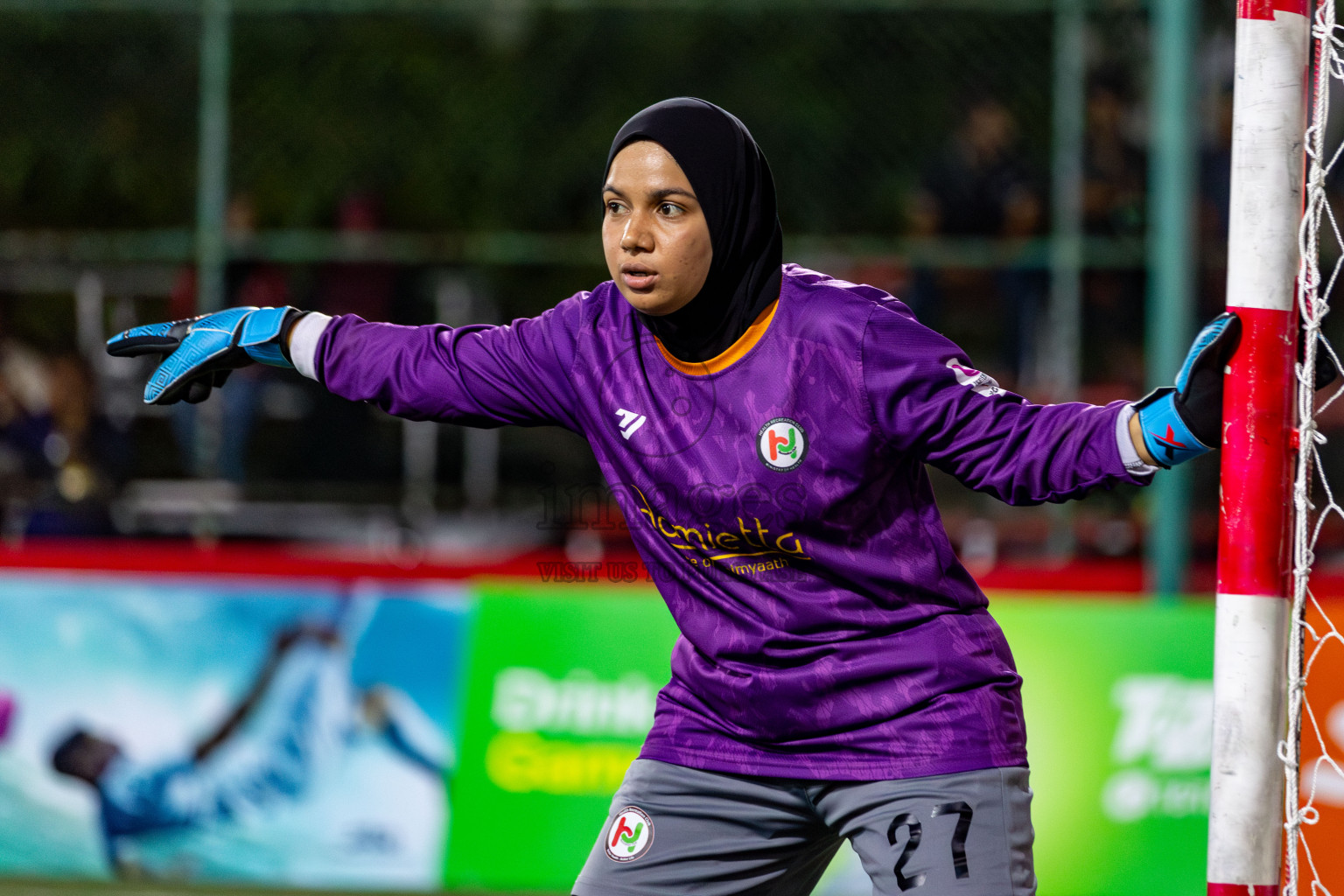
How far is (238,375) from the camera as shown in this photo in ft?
26.5

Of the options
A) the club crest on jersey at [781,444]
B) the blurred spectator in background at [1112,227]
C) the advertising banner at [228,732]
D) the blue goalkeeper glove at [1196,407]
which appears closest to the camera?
Answer: the blue goalkeeper glove at [1196,407]

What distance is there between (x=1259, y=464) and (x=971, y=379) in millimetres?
501

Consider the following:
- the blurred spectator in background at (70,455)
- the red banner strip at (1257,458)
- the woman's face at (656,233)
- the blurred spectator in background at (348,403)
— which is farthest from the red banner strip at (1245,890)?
the blurred spectator in background at (70,455)

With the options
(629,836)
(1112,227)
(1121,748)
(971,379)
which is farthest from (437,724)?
(1112,227)

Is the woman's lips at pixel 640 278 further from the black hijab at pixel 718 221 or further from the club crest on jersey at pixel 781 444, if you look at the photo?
the club crest on jersey at pixel 781 444

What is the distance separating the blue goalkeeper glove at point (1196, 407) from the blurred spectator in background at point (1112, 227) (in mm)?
5189

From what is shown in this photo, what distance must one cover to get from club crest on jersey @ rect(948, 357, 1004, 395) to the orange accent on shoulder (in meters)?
0.35

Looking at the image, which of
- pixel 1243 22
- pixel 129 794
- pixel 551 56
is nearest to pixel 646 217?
pixel 1243 22

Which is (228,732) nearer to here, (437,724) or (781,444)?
(437,724)

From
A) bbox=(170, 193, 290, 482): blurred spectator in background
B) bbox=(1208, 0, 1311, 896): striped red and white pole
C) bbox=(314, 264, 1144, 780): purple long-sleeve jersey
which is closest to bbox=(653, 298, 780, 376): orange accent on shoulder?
bbox=(314, 264, 1144, 780): purple long-sleeve jersey

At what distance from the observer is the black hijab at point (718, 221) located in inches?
114

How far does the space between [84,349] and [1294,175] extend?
7017 millimetres

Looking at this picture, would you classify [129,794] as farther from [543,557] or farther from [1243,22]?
[1243,22]

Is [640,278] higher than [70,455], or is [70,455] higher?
[640,278]
